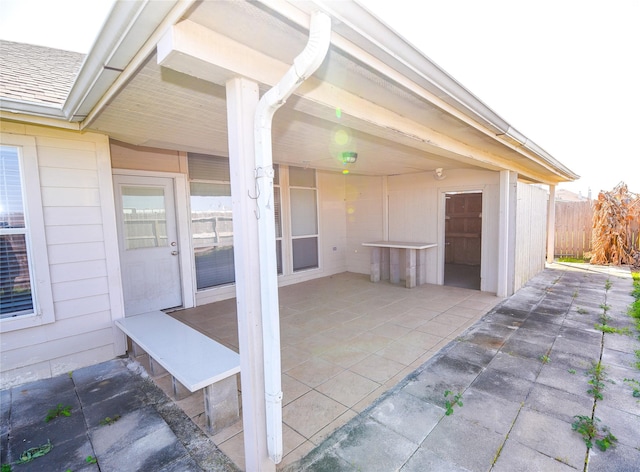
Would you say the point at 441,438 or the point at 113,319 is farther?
the point at 113,319

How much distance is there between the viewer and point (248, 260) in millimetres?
1514

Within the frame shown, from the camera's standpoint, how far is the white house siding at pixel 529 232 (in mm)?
5250

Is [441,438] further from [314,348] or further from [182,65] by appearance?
[182,65]

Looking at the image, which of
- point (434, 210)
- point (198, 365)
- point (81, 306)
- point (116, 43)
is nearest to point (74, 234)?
point (81, 306)

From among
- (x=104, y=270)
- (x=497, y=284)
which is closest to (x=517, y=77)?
(x=497, y=284)

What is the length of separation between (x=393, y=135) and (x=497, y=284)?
395cm

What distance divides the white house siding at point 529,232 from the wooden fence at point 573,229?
2.82 metres

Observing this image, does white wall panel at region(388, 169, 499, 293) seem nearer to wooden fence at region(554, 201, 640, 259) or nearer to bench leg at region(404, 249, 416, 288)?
bench leg at region(404, 249, 416, 288)

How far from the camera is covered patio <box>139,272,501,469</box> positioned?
84.0 inches

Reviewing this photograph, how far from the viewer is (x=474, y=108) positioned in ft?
8.25

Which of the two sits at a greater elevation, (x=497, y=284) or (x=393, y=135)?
(x=393, y=135)

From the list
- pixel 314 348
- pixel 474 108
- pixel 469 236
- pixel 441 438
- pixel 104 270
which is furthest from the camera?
pixel 469 236

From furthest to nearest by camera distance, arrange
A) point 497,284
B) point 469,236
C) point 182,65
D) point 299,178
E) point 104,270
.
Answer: point 469,236
point 299,178
point 497,284
point 104,270
point 182,65

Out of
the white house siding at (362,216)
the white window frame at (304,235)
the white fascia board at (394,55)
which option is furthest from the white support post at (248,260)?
the white house siding at (362,216)
